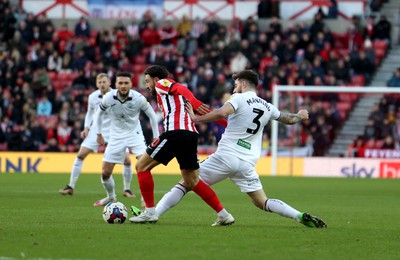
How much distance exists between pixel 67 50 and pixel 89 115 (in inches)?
683

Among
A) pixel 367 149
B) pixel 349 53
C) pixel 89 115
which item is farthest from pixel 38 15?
pixel 89 115

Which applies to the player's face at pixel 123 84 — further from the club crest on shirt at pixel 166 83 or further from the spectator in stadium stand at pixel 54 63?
the spectator in stadium stand at pixel 54 63

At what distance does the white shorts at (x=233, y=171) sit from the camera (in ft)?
39.8

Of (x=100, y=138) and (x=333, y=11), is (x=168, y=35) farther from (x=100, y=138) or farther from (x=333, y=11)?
(x=100, y=138)

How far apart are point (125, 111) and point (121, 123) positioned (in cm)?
28

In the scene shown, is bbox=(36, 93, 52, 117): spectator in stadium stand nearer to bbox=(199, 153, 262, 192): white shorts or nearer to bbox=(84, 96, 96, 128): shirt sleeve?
bbox=(84, 96, 96, 128): shirt sleeve

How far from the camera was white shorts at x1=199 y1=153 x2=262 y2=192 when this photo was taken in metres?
12.1

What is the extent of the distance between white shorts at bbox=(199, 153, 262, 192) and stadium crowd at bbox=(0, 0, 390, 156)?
59.3 ft

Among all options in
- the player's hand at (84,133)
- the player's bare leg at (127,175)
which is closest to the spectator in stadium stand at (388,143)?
the player's bare leg at (127,175)

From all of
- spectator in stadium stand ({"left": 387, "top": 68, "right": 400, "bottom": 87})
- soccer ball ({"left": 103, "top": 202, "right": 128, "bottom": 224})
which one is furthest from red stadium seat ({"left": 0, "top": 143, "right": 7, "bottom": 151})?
soccer ball ({"left": 103, "top": 202, "right": 128, "bottom": 224})

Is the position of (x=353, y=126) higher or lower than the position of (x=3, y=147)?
higher

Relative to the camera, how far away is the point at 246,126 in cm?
1217

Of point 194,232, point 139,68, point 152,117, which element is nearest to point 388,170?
point 139,68

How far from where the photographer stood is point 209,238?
10.8m
